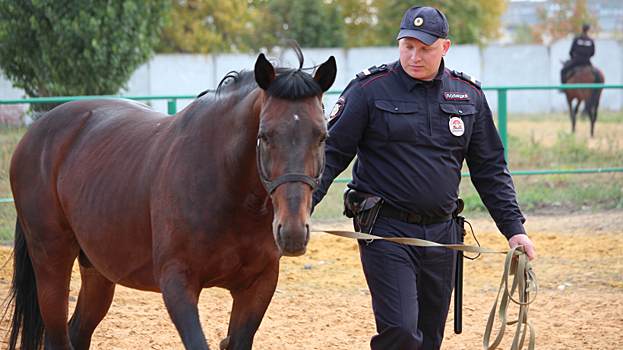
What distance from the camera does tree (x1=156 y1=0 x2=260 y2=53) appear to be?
24.9m

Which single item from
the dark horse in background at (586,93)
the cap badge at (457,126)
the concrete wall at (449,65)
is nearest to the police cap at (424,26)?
the cap badge at (457,126)

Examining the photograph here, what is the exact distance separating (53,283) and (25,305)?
0.35 m

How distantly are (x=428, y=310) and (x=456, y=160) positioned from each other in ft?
2.37

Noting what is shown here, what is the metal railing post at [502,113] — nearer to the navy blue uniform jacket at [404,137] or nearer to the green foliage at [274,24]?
the navy blue uniform jacket at [404,137]

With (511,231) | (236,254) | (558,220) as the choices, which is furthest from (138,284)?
(558,220)

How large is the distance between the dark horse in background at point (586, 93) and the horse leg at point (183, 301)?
8.87 meters

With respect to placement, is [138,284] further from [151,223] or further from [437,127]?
[437,127]

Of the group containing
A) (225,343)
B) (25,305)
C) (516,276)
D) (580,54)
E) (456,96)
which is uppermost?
(580,54)

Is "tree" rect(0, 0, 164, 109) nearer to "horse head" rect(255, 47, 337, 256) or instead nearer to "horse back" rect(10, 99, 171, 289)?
"horse back" rect(10, 99, 171, 289)

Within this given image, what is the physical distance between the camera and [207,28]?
2639 cm

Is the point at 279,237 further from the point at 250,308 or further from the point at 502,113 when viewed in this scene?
the point at 502,113

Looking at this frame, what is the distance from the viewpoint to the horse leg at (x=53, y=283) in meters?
3.45

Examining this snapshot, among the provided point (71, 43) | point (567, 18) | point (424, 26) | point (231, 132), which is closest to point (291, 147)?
point (231, 132)

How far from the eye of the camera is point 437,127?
2734 millimetres
